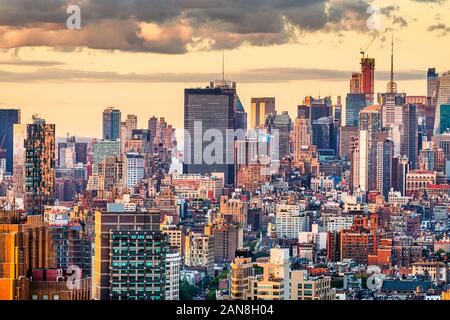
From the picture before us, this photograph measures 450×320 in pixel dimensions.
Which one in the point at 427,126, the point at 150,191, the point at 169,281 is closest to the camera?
the point at 169,281

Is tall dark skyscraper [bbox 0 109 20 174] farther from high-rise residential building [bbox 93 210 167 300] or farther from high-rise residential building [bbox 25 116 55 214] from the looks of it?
high-rise residential building [bbox 93 210 167 300]

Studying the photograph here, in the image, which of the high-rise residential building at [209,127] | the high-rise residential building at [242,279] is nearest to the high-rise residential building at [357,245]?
the high-rise residential building at [209,127]

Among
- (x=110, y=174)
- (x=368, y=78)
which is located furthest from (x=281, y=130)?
(x=110, y=174)

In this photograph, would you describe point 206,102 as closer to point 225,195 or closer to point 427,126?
point 225,195

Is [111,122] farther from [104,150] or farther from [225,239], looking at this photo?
[104,150]
